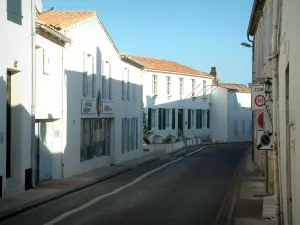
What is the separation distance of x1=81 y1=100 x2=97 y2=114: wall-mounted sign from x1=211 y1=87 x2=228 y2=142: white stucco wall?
106 feet

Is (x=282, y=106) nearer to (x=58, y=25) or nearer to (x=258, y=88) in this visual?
(x=258, y=88)

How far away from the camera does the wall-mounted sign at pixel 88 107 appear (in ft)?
68.4

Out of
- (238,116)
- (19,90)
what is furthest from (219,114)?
(19,90)

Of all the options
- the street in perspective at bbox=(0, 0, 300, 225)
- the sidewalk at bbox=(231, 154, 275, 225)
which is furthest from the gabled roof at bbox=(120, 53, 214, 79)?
the sidewalk at bbox=(231, 154, 275, 225)

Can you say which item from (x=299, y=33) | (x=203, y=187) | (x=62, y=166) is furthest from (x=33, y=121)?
(x=299, y=33)

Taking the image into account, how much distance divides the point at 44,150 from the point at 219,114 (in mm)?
37563

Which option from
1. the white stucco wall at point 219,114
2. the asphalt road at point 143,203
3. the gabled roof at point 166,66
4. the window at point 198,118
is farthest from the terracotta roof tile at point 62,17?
the white stucco wall at point 219,114

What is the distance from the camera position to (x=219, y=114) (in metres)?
53.3

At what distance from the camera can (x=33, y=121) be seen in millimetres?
15250

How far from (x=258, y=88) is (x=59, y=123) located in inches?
339

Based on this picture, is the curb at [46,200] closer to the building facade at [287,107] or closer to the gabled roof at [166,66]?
the building facade at [287,107]

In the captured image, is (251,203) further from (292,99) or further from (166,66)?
(166,66)

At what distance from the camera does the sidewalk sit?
1096cm

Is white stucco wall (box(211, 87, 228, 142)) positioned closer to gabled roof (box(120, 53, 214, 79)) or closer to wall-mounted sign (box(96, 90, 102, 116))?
gabled roof (box(120, 53, 214, 79))
